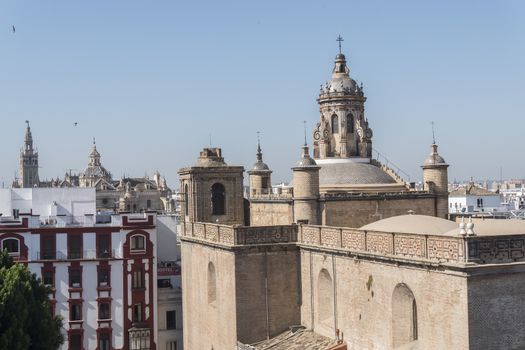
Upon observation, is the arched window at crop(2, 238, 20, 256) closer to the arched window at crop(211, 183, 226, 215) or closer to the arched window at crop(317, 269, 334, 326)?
the arched window at crop(211, 183, 226, 215)

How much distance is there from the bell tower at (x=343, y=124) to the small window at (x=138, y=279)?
13157 mm

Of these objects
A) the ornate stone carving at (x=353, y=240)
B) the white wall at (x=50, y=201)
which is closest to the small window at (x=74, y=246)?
the white wall at (x=50, y=201)

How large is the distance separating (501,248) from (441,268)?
165cm

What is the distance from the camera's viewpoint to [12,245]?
4300 centimetres

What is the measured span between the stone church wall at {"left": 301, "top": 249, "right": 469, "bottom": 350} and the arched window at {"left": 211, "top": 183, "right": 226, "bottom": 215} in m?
9.54

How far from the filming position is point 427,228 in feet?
80.2

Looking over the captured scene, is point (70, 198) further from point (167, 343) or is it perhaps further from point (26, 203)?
point (167, 343)

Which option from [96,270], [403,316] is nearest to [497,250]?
[403,316]

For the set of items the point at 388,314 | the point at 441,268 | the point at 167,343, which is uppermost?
the point at 441,268

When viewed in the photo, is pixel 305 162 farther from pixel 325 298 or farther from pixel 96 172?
pixel 96 172

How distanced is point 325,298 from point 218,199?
38.3ft

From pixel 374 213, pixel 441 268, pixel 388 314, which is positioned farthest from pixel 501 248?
pixel 374 213

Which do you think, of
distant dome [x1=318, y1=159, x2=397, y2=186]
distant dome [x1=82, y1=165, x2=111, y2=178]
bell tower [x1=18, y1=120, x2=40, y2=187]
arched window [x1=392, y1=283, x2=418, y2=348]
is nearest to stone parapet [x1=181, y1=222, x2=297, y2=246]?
arched window [x1=392, y1=283, x2=418, y2=348]

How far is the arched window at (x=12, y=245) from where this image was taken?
4284cm
